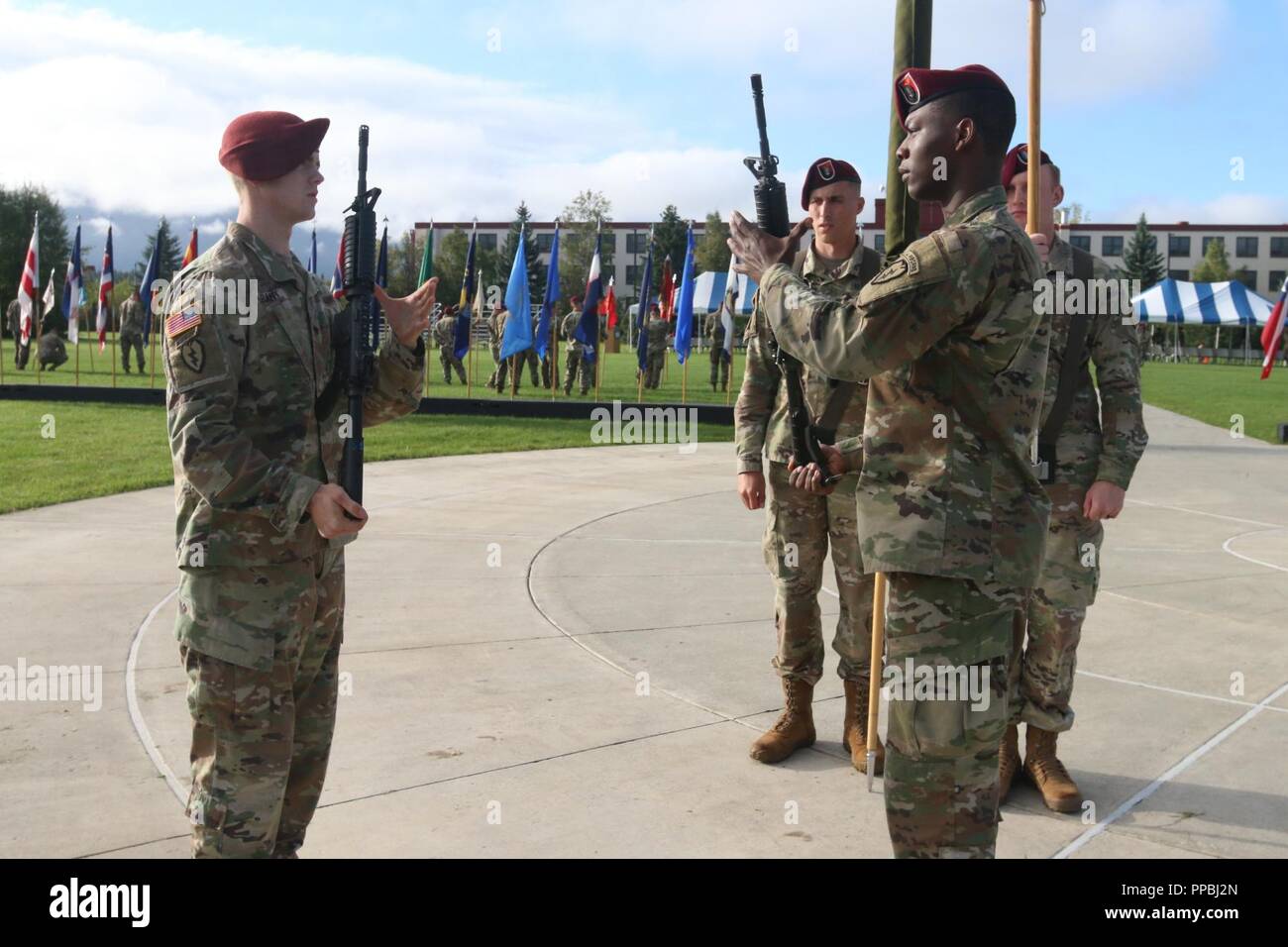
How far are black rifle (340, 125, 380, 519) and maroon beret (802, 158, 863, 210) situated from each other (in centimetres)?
200

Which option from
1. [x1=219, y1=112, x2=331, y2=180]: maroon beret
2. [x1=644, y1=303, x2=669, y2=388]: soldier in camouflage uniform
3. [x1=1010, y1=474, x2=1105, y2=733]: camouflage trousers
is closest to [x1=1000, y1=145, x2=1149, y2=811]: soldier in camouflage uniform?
[x1=1010, y1=474, x2=1105, y2=733]: camouflage trousers

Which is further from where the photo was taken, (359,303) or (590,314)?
(590,314)

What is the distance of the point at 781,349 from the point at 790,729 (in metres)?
1.53

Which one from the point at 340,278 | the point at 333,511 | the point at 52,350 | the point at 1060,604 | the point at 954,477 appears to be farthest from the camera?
the point at 52,350

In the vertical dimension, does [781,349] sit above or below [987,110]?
below

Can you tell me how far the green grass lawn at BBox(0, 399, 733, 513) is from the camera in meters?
11.2

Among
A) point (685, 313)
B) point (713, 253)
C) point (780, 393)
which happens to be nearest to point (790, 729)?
point (780, 393)

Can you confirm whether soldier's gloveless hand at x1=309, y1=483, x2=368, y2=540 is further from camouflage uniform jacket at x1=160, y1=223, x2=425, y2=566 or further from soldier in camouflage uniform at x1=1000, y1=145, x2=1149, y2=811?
soldier in camouflage uniform at x1=1000, y1=145, x2=1149, y2=811

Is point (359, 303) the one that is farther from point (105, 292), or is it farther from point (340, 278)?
point (105, 292)

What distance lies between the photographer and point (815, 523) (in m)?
4.64

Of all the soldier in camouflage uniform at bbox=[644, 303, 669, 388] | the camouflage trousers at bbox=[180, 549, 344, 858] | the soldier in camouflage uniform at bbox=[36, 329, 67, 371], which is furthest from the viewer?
the soldier in camouflage uniform at bbox=[36, 329, 67, 371]

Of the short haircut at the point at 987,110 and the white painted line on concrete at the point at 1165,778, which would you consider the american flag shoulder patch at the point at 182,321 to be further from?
the white painted line on concrete at the point at 1165,778
